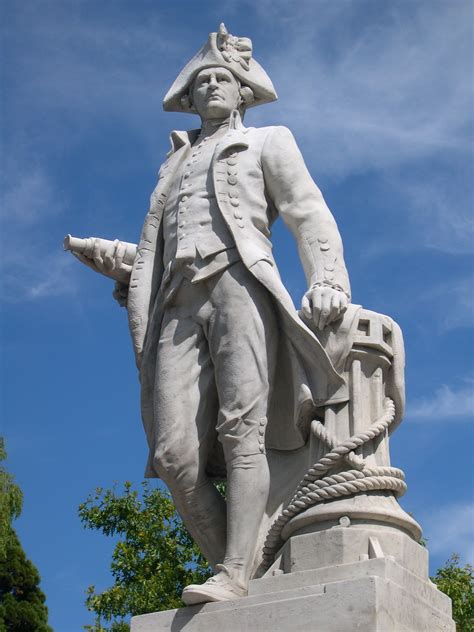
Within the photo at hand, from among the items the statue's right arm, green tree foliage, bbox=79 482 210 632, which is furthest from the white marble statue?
green tree foliage, bbox=79 482 210 632

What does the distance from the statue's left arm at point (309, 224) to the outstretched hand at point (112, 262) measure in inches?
47.7

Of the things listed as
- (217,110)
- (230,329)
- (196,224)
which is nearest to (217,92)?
(217,110)

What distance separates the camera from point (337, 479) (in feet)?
23.2

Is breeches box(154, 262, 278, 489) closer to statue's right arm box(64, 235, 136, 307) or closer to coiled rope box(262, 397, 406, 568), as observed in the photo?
coiled rope box(262, 397, 406, 568)

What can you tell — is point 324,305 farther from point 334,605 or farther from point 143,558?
point 143,558

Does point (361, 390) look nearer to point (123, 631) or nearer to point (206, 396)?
point (206, 396)

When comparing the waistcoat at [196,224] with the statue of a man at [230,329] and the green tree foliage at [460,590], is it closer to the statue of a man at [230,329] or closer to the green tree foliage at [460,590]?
the statue of a man at [230,329]

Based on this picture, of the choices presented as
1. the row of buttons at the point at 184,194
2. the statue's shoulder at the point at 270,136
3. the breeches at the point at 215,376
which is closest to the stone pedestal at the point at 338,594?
the breeches at the point at 215,376

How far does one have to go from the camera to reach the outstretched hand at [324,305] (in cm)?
743

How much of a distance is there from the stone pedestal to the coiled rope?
0.64ft

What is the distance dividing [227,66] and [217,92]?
8.5 inches

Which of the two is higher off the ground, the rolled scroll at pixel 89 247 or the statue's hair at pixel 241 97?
the statue's hair at pixel 241 97

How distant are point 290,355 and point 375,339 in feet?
2.00

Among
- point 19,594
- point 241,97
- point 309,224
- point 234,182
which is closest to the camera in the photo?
point 309,224
